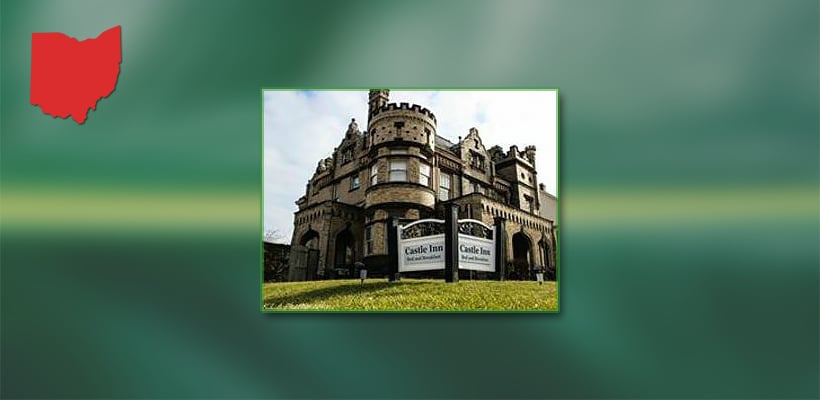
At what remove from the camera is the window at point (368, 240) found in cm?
291

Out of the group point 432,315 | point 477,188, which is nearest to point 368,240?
point 432,315

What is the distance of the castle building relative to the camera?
2.85 meters

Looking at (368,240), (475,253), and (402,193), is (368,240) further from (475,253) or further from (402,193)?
(475,253)

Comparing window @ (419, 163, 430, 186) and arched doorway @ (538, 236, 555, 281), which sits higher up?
window @ (419, 163, 430, 186)

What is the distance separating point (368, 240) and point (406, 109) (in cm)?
71

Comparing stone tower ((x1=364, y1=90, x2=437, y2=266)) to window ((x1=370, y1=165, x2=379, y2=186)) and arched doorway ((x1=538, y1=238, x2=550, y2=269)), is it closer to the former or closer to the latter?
window ((x1=370, y1=165, x2=379, y2=186))

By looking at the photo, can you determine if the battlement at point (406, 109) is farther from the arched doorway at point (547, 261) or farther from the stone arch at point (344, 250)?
the arched doorway at point (547, 261)

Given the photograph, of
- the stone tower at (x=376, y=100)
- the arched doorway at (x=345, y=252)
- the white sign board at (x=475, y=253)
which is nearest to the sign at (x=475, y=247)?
the white sign board at (x=475, y=253)

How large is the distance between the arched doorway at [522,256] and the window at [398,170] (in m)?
0.67
